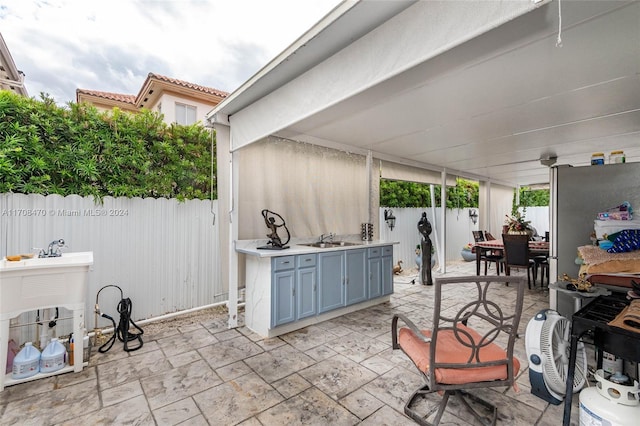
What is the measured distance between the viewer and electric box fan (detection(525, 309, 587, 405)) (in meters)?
1.93

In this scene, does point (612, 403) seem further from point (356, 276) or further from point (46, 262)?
point (46, 262)

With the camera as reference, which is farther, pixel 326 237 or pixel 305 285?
pixel 326 237

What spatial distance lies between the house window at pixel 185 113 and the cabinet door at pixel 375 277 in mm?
5886

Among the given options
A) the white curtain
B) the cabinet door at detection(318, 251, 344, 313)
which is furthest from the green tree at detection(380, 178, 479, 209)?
the cabinet door at detection(318, 251, 344, 313)

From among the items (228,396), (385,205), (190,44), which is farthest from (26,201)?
(385,205)

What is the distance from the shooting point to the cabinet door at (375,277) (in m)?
4.06

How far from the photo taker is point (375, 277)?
4133 mm

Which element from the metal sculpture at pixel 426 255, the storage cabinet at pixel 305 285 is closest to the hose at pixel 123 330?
the storage cabinet at pixel 305 285

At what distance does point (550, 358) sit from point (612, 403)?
54 cm

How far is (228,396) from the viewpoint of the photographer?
2.05m

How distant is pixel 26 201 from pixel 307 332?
3106mm

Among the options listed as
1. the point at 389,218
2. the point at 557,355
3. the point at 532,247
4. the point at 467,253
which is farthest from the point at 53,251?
the point at 467,253

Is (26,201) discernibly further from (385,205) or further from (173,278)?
(385,205)

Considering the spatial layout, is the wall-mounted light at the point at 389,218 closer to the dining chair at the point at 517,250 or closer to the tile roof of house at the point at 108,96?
the dining chair at the point at 517,250
